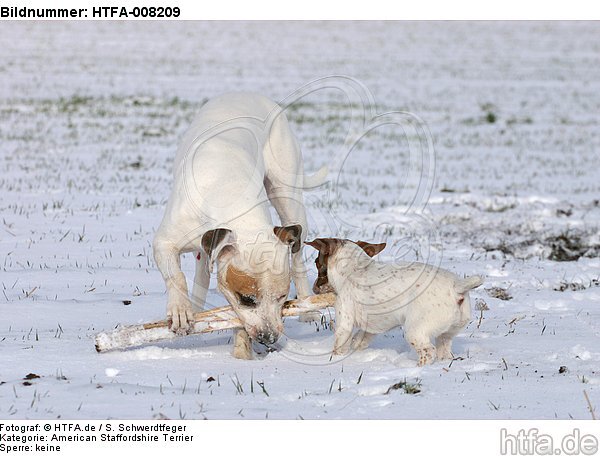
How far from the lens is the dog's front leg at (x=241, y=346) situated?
5.52m

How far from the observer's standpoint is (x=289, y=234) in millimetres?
5375

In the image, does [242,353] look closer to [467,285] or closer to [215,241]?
[215,241]

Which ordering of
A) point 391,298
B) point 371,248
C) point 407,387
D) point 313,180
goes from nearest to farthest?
point 407,387 < point 391,298 < point 371,248 < point 313,180

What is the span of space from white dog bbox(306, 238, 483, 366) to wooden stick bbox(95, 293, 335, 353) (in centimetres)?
20

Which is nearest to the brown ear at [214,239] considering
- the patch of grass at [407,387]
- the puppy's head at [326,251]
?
the puppy's head at [326,251]

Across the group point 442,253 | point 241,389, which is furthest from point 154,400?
point 442,253

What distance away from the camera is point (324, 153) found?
15.9 meters

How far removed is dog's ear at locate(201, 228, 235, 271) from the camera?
530cm

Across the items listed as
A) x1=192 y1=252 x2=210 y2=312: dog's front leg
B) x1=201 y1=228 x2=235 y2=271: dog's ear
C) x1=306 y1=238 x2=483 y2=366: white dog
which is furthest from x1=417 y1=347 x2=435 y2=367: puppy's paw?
x1=192 y1=252 x2=210 y2=312: dog's front leg

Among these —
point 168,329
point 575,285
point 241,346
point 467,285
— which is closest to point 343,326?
point 241,346

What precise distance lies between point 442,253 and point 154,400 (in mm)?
4564

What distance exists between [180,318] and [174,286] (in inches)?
10.1

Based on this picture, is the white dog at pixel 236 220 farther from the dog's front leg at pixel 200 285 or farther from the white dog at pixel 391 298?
the white dog at pixel 391 298
